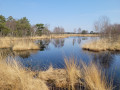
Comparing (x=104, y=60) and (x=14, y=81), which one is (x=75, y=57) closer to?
(x=104, y=60)

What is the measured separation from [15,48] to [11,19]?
1513 cm

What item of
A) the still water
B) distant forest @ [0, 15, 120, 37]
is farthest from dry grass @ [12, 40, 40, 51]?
distant forest @ [0, 15, 120, 37]

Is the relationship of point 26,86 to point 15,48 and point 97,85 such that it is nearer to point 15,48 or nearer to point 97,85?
point 97,85

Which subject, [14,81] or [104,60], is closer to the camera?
[14,81]

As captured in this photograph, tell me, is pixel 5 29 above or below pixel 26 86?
above

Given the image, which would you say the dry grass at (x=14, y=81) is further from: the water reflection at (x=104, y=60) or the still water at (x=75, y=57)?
the water reflection at (x=104, y=60)

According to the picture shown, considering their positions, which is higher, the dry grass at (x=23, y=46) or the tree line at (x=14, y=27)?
the tree line at (x=14, y=27)

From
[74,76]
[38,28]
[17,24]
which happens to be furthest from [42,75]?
[38,28]

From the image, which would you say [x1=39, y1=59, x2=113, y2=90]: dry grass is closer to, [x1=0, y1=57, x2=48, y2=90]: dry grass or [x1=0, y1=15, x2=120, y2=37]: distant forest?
[x1=0, y1=57, x2=48, y2=90]: dry grass

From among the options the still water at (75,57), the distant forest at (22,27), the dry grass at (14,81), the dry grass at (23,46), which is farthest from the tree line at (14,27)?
the dry grass at (14,81)

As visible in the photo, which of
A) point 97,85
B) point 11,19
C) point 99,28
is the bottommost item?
point 97,85

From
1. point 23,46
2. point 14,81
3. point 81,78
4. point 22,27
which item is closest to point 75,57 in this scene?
point 81,78

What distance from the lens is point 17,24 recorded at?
19188 mm

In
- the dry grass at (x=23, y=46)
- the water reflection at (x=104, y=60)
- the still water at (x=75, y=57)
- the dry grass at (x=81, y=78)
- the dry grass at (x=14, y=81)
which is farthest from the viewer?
the dry grass at (x=23, y=46)
